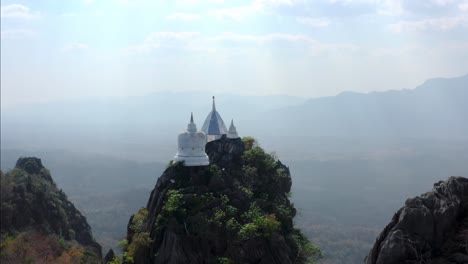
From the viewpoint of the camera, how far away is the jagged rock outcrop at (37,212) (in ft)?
208

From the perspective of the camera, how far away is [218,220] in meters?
38.7

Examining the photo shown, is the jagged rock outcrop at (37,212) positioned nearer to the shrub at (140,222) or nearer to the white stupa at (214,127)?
the shrub at (140,222)

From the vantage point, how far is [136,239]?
38812 mm

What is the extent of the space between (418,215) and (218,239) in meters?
21.5

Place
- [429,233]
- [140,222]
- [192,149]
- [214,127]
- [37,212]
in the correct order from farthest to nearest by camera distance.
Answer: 1. [37,212]
2. [214,127]
3. [192,149]
4. [140,222]
5. [429,233]

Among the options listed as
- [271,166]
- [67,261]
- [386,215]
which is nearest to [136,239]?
[271,166]

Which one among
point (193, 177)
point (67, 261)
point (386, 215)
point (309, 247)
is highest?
point (193, 177)

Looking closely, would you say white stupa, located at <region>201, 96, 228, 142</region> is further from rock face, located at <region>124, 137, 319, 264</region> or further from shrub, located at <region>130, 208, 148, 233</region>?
shrub, located at <region>130, 208, 148, 233</region>

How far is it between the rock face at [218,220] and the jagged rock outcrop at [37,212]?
2377 centimetres

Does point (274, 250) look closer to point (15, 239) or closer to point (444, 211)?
point (444, 211)

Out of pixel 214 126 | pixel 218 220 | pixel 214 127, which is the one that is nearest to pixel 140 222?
pixel 218 220

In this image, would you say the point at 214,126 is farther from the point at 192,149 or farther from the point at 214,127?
the point at 192,149

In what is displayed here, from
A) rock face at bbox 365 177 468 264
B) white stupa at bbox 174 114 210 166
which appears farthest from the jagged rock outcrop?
rock face at bbox 365 177 468 264

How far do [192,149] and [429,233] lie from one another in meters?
29.3
